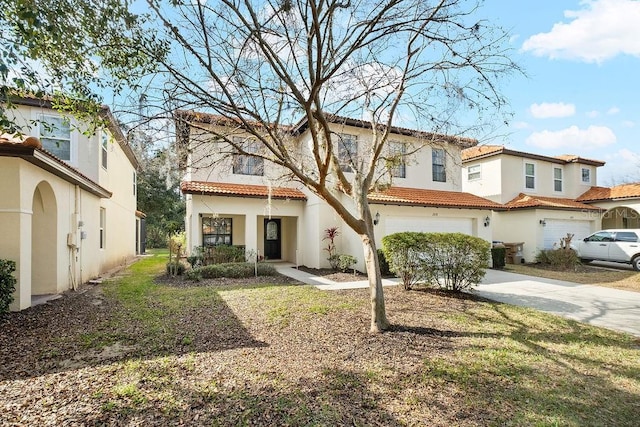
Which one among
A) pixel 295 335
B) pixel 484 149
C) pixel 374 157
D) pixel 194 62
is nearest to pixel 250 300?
pixel 295 335

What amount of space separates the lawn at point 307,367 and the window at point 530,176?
15.2 meters

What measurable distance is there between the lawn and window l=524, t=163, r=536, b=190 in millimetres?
15247

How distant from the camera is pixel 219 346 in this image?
17.7ft

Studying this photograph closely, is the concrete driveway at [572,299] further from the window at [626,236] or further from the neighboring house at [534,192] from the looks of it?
the neighboring house at [534,192]

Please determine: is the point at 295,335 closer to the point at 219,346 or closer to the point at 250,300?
the point at 219,346

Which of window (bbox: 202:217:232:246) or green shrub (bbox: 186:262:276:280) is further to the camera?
window (bbox: 202:217:232:246)

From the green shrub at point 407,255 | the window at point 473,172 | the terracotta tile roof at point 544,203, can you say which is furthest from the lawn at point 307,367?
the window at point 473,172

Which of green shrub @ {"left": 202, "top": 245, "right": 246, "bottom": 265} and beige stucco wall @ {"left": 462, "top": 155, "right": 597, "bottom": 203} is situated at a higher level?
beige stucco wall @ {"left": 462, "top": 155, "right": 597, "bottom": 203}

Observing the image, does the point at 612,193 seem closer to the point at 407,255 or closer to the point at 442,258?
the point at 442,258

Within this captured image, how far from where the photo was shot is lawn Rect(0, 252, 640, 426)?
3.51 m

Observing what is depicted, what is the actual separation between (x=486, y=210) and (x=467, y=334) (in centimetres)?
1190

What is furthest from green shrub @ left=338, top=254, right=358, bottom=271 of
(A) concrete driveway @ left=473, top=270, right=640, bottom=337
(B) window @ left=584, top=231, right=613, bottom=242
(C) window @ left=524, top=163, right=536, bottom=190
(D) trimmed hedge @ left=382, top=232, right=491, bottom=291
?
(C) window @ left=524, top=163, right=536, bottom=190

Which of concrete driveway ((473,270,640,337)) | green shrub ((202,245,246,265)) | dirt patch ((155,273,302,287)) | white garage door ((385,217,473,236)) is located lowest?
concrete driveway ((473,270,640,337))

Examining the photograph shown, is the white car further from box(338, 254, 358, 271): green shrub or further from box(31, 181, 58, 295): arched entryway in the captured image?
box(31, 181, 58, 295): arched entryway
